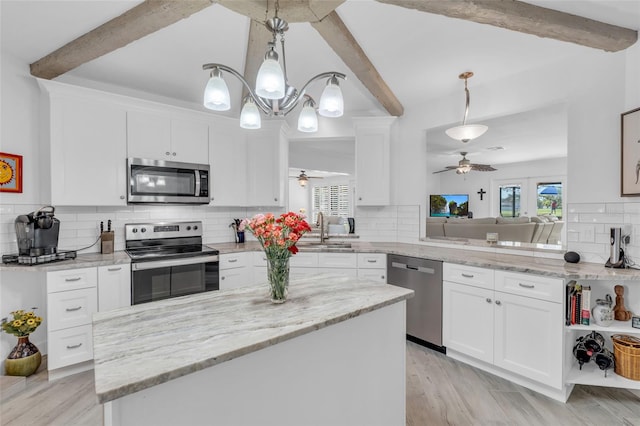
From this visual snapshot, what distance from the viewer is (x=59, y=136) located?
2527mm

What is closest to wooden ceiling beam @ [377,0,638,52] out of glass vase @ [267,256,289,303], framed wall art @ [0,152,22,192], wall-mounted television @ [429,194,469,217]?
glass vase @ [267,256,289,303]

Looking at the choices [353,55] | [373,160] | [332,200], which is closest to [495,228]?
[373,160]

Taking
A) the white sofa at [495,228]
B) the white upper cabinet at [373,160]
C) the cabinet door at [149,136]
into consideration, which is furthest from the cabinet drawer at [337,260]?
the white sofa at [495,228]

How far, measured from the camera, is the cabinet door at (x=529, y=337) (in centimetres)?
205

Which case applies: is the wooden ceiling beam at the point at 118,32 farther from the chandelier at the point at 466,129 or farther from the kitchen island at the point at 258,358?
the chandelier at the point at 466,129

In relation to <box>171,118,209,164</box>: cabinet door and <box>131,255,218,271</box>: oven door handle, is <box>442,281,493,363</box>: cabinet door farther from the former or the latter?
<box>171,118,209,164</box>: cabinet door

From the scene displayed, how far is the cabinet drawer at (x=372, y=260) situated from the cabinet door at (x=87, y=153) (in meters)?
2.40

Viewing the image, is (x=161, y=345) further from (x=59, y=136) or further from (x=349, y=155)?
(x=349, y=155)

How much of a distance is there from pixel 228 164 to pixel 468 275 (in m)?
2.75

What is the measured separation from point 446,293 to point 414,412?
3.33ft

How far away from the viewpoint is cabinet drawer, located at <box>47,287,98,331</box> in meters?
2.27

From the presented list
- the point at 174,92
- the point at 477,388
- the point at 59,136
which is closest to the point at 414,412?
the point at 477,388

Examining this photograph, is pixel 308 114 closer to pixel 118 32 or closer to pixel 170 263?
pixel 118 32

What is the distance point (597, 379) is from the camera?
6.73ft
